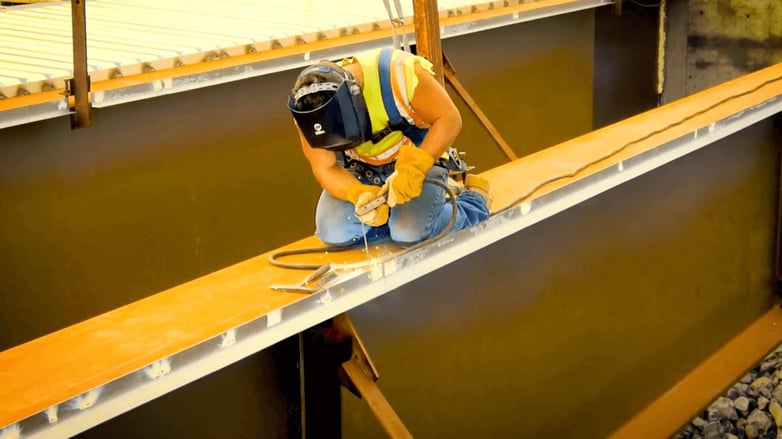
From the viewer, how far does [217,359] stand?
261 centimetres

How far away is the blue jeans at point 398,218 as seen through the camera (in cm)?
325

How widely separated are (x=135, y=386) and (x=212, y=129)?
3280 mm

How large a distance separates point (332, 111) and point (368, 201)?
0.35 meters

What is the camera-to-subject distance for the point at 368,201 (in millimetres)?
3104

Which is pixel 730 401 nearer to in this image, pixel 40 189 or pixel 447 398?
pixel 447 398

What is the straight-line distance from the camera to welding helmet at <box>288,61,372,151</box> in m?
2.88

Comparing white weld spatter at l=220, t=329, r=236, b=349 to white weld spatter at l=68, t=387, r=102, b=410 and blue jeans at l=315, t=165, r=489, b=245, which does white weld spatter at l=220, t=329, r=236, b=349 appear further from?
blue jeans at l=315, t=165, r=489, b=245

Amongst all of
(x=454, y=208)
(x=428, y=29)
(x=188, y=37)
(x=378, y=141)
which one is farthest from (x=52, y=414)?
(x=188, y=37)

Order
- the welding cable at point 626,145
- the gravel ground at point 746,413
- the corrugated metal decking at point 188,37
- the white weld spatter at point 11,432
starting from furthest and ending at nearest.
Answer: the gravel ground at point 746,413, the corrugated metal decking at point 188,37, the welding cable at point 626,145, the white weld spatter at point 11,432

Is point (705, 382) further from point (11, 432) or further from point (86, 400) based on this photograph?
point (11, 432)

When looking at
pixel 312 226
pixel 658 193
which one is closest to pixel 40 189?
pixel 312 226

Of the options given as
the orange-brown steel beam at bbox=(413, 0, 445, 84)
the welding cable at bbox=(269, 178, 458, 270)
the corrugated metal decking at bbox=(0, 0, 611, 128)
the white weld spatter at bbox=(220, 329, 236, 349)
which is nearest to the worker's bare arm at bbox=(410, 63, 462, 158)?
the welding cable at bbox=(269, 178, 458, 270)

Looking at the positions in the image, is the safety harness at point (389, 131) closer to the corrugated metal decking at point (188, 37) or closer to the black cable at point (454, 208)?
the black cable at point (454, 208)

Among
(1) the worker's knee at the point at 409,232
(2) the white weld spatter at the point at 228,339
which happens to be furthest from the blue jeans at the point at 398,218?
(2) the white weld spatter at the point at 228,339
